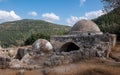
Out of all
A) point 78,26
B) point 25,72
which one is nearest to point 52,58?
point 25,72

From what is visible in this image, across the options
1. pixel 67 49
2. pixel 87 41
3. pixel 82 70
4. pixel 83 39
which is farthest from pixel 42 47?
pixel 82 70

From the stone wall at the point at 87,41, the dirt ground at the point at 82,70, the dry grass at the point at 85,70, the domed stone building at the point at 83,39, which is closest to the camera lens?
the dry grass at the point at 85,70

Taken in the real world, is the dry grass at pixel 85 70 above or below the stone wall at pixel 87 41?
below

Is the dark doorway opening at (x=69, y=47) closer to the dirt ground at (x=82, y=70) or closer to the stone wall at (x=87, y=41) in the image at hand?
the stone wall at (x=87, y=41)

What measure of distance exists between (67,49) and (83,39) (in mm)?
4979

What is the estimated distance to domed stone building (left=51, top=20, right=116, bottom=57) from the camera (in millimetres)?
30655

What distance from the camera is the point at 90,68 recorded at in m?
20.3

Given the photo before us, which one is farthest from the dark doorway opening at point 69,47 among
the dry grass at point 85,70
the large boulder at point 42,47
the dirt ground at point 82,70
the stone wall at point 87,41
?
the dry grass at point 85,70

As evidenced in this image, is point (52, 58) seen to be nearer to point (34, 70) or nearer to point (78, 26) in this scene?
point (34, 70)

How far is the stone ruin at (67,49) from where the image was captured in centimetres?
2323

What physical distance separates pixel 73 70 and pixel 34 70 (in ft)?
11.3

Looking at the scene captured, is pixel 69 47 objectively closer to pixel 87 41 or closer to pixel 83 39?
pixel 83 39

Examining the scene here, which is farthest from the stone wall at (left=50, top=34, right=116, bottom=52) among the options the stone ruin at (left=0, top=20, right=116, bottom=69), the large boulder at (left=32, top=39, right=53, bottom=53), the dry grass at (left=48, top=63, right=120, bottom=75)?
the dry grass at (left=48, top=63, right=120, bottom=75)

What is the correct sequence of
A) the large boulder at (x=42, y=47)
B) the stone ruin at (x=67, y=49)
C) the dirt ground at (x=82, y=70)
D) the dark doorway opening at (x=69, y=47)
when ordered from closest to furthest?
1. the dirt ground at (x=82, y=70)
2. the stone ruin at (x=67, y=49)
3. the large boulder at (x=42, y=47)
4. the dark doorway opening at (x=69, y=47)
